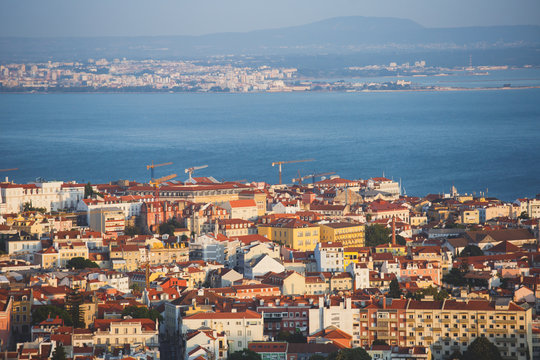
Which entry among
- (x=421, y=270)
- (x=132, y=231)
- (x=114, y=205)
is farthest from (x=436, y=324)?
(x=114, y=205)

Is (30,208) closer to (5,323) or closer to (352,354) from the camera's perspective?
(5,323)

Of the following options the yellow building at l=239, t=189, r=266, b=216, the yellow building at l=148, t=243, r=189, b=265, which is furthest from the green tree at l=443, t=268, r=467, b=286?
the yellow building at l=239, t=189, r=266, b=216

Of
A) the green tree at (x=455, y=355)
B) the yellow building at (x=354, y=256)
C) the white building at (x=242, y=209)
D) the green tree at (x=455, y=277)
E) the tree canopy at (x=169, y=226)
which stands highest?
the white building at (x=242, y=209)

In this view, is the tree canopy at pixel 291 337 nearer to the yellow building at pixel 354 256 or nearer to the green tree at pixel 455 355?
the green tree at pixel 455 355

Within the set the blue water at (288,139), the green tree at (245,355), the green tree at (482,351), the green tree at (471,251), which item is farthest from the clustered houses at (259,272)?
the blue water at (288,139)

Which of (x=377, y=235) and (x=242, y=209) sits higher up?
(x=242, y=209)

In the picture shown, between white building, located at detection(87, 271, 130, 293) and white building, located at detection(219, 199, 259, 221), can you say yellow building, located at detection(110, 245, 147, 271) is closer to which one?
white building, located at detection(87, 271, 130, 293)
